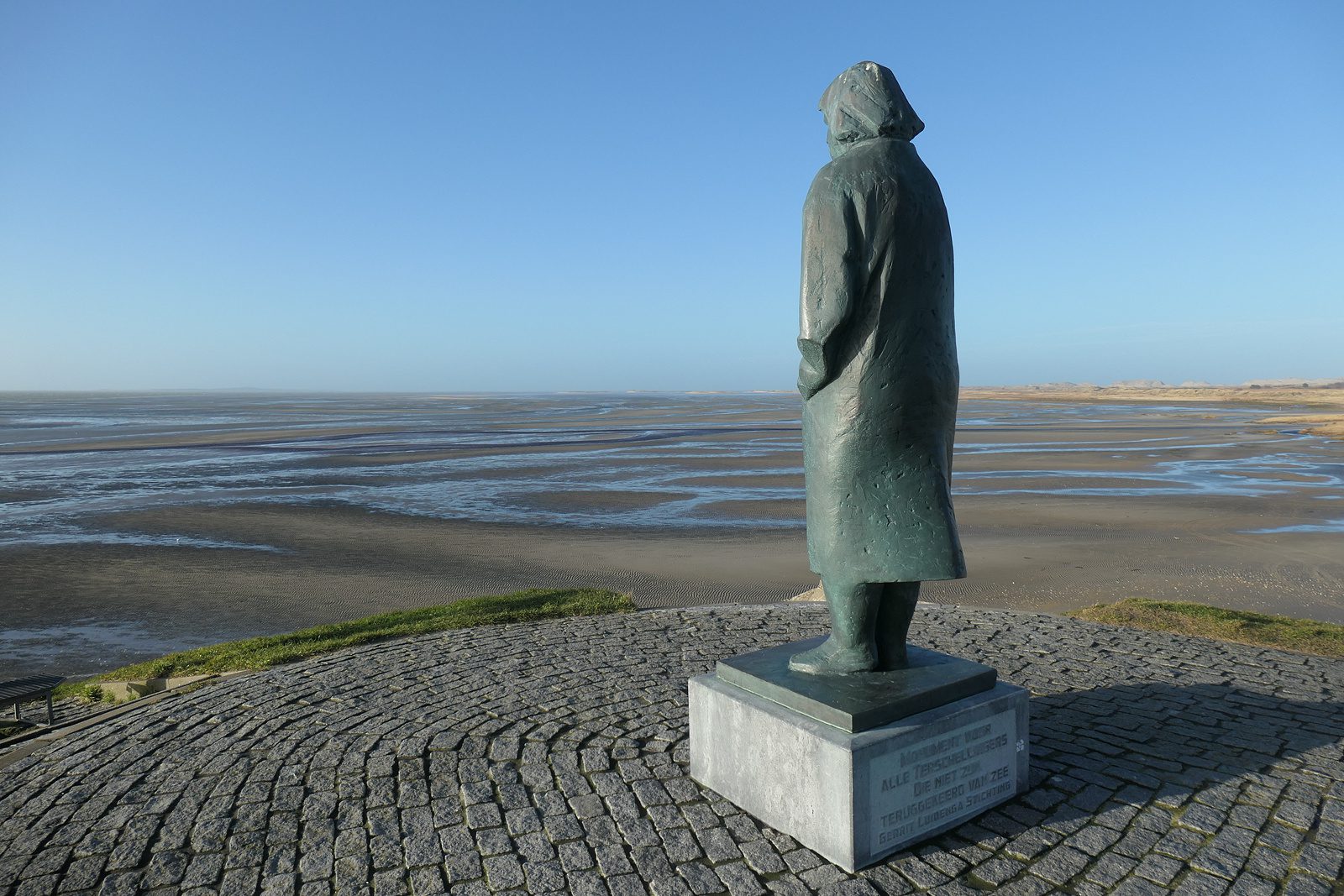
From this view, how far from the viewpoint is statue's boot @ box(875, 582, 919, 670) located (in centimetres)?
458

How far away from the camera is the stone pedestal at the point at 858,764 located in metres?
3.98

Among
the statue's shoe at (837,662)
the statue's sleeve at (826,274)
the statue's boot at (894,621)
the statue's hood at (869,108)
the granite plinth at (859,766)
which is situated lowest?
the granite plinth at (859,766)

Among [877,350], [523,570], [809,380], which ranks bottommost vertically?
[523,570]

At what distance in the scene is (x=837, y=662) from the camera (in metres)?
4.58

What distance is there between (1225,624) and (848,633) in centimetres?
620

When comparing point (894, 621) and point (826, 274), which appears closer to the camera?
point (826, 274)

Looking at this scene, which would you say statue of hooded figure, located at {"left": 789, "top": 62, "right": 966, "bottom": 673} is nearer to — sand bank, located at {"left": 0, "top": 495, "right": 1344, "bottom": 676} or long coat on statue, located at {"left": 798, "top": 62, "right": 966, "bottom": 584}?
long coat on statue, located at {"left": 798, "top": 62, "right": 966, "bottom": 584}

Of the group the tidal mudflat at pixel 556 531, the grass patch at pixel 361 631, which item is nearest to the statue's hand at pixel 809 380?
the grass patch at pixel 361 631

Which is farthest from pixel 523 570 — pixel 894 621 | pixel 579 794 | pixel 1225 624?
pixel 894 621

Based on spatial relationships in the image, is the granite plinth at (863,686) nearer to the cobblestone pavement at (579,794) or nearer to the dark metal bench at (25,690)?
the cobblestone pavement at (579,794)

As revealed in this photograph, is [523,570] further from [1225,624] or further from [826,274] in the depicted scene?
[826,274]

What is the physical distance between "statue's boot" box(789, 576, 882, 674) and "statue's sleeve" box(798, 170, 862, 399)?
43.6 inches

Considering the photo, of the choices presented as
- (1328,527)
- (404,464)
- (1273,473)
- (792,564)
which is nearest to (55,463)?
(404,464)

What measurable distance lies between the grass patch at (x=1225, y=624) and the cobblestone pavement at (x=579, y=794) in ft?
2.90
